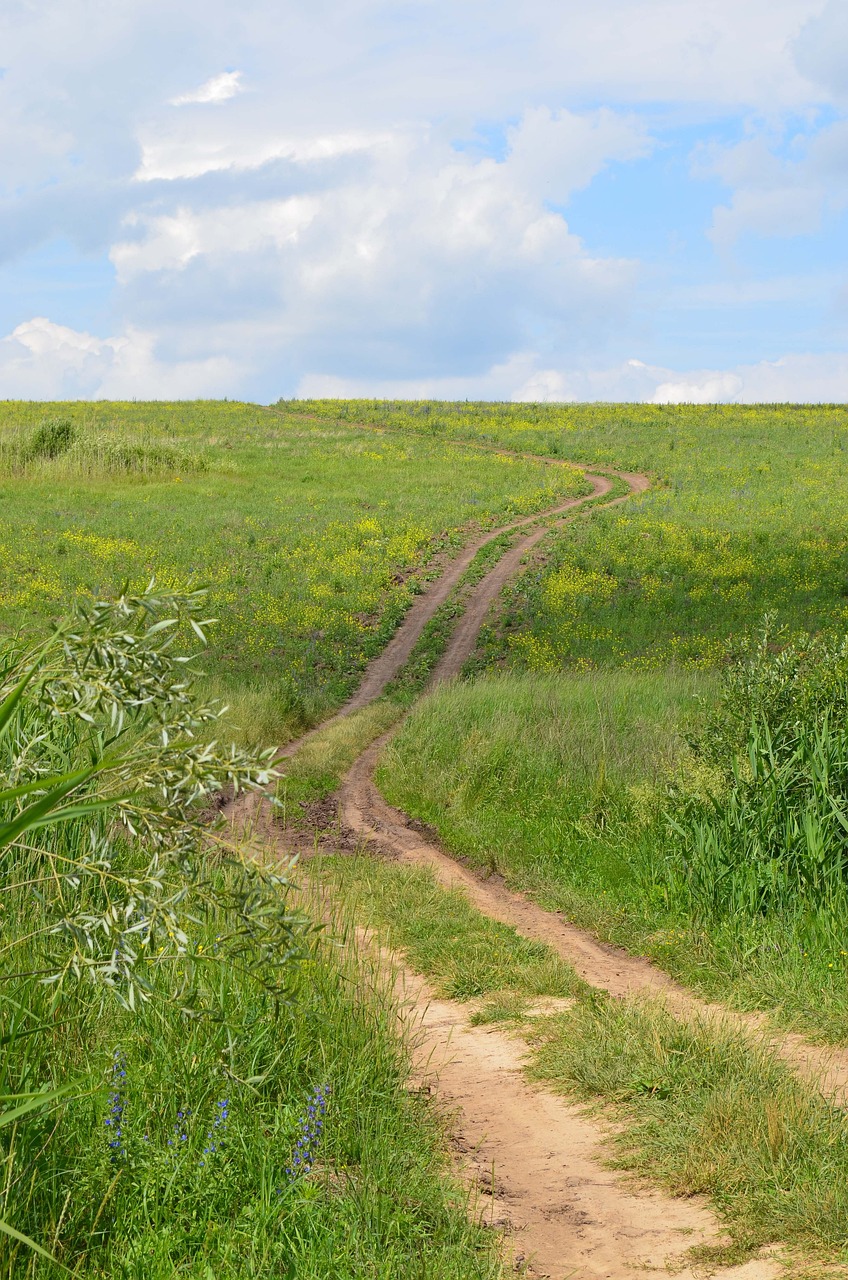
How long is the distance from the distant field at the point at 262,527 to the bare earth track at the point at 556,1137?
17.7ft

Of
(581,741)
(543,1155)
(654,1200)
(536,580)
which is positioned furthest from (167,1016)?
(536,580)

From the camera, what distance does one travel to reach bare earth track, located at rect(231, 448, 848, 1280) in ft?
13.1

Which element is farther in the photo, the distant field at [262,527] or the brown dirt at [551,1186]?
the distant field at [262,527]

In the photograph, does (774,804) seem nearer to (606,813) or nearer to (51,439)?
(606,813)

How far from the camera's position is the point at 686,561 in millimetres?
25250

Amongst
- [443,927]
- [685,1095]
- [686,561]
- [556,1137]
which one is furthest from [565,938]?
[686,561]

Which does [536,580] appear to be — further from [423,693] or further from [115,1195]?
[115,1195]

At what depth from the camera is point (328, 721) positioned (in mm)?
15516

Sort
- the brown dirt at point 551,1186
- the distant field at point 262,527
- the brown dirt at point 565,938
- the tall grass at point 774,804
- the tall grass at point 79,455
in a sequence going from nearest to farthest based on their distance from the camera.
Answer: the brown dirt at point 551,1186 → the brown dirt at point 565,938 → the tall grass at point 774,804 → the distant field at point 262,527 → the tall grass at point 79,455

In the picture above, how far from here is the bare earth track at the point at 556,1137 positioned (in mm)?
4004

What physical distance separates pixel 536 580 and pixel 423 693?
766 cm

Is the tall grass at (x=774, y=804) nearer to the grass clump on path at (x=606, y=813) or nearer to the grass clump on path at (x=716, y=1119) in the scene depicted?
the grass clump on path at (x=606, y=813)

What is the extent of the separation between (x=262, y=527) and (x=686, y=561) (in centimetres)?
1091

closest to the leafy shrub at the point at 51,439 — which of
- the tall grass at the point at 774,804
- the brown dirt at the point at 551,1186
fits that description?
the tall grass at the point at 774,804
